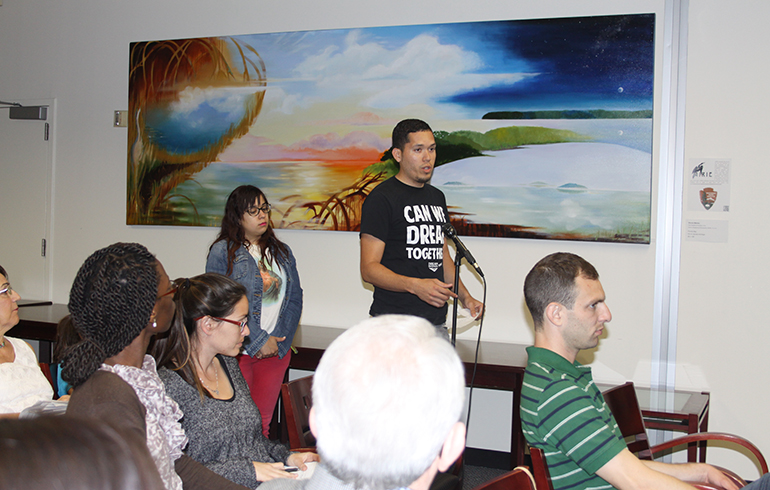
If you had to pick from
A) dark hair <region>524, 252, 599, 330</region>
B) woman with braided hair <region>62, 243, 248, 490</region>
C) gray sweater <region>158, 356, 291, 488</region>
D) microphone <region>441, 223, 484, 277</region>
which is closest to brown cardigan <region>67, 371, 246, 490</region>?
woman with braided hair <region>62, 243, 248, 490</region>

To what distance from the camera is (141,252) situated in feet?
4.62

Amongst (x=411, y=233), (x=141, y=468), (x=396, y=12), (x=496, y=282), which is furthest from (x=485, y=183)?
(x=141, y=468)

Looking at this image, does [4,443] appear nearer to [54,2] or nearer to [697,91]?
[697,91]

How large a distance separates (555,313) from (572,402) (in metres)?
0.28

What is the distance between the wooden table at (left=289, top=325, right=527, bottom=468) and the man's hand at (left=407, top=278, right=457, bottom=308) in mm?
352

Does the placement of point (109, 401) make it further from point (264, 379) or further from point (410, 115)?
point (410, 115)

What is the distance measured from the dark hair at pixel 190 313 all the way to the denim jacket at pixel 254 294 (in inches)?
28.2

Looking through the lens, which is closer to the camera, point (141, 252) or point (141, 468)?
point (141, 468)

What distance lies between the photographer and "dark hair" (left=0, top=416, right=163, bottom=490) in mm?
403

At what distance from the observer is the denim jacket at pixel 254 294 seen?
9.08 ft

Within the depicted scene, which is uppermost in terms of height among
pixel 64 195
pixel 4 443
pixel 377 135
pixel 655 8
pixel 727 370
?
pixel 655 8

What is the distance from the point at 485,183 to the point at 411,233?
952 millimetres

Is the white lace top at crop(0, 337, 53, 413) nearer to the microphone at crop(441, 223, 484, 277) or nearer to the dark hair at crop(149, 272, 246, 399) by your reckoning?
the dark hair at crop(149, 272, 246, 399)

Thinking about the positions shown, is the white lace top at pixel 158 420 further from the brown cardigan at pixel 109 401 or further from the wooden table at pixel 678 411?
the wooden table at pixel 678 411
